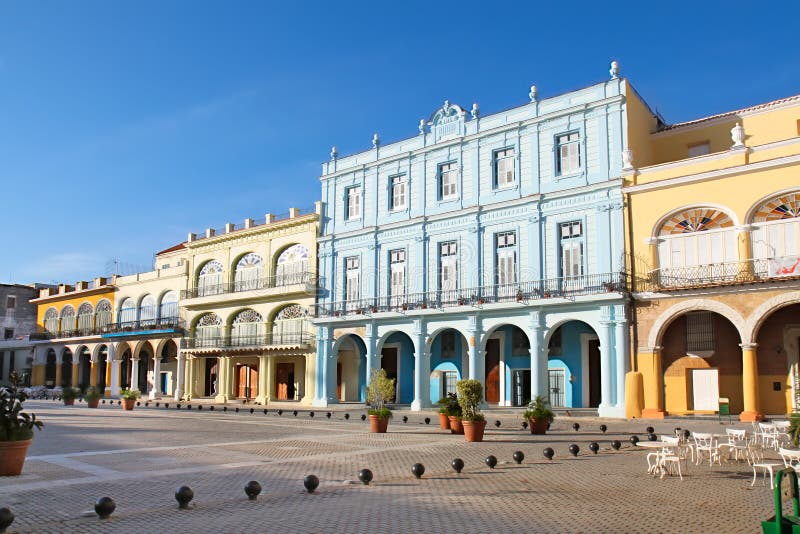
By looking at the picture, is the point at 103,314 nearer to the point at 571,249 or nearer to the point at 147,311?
the point at 147,311

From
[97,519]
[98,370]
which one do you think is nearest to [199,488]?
[97,519]

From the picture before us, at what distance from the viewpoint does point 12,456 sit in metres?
11.6

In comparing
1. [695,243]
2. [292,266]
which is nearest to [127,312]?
[292,266]

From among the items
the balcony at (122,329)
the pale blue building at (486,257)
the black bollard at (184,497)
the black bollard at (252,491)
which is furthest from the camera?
the balcony at (122,329)

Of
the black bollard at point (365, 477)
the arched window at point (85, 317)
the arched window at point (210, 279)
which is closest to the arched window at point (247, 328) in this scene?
the arched window at point (210, 279)

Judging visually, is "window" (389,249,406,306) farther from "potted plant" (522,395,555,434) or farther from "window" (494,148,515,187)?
"potted plant" (522,395,555,434)

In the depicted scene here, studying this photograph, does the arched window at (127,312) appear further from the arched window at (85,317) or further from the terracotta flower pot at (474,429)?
the terracotta flower pot at (474,429)

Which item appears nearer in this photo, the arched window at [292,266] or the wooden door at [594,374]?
the wooden door at [594,374]

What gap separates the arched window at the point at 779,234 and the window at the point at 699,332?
3.14 meters

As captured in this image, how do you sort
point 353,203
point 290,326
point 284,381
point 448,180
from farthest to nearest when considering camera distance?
1. point 284,381
2. point 290,326
3. point 353,203
4. point 448,180

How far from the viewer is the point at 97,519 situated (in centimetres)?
868

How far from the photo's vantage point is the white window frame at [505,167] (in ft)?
103

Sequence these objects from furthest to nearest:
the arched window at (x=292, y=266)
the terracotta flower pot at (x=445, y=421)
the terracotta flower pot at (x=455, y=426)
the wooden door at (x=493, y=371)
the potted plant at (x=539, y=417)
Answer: the arched window at (x=292, y=266)
the wooden door at (x=493, y=371)
the terracotta flower pot at (x=445, y=421)
the terracotta flower pot at (x=455, y=426)
the potted plant at (x=539, y=417)

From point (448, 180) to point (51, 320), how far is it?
41.0 m
